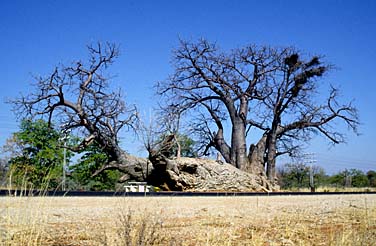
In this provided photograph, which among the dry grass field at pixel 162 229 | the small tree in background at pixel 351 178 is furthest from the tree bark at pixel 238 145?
the small tree in background at pixel 351 178

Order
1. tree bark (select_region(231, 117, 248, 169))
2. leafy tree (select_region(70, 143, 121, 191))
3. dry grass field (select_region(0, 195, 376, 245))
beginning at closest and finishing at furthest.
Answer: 1. dry grass field (select_region(0, 195, 376, 245))
2. tree bark (select_region(231, 117, 248, 169))
3. leafy tree (select_region(70, 143, 121, 191))

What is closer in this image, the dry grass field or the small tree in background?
the dry grass field

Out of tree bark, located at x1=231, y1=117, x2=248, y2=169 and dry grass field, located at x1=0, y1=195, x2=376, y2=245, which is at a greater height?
tree bark, located at x1=231, y1=117, x2=248, y2=169

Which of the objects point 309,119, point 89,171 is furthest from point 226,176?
point 89,171

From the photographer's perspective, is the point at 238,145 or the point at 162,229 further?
the point at 238,145

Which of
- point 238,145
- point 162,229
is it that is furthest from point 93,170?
point 162,229

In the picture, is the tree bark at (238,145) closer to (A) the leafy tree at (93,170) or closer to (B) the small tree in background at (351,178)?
(A) the leafy tree at (93,170)

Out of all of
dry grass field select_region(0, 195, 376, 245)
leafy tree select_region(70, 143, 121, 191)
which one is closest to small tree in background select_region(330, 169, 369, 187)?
leafy tree select_region(70, 143, 121, 191)

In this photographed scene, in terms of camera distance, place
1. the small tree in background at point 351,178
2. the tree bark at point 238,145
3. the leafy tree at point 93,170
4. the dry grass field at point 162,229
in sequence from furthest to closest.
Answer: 1. the small tree in background at point 351,178
2. the leafy tree at point 93,170
3. the tree bark at point 238,145
4. the dry grass field at point 162,229

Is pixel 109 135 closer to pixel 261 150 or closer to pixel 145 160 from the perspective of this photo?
pixel 145 160

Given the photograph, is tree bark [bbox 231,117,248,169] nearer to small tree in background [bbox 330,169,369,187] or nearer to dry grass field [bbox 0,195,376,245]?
dry grass field [bbox 0,195,376,245]

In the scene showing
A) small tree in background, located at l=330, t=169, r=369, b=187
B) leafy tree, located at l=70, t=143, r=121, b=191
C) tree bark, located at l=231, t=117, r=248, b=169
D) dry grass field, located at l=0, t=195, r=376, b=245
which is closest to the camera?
dry grass field, located at l=0, t=195, r=376, b=245

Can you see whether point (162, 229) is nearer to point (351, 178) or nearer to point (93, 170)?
point (93, 170)

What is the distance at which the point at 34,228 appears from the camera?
3.92 metres
